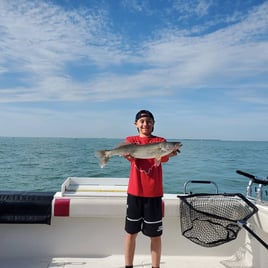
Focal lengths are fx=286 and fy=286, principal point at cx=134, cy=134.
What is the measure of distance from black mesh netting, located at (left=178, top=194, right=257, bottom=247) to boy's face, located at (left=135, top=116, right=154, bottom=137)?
849mm

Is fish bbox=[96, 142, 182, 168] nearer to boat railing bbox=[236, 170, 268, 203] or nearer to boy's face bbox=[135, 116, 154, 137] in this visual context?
boy's face bbox=[135, 116, 154, 137]

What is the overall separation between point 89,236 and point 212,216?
1544 mm

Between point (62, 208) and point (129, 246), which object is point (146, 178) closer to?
point (129, 246)

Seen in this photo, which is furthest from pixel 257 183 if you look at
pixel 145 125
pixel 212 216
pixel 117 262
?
pixel 117 262

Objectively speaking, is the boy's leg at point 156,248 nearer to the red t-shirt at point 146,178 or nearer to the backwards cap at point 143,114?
the red t-shirt at point 146,178

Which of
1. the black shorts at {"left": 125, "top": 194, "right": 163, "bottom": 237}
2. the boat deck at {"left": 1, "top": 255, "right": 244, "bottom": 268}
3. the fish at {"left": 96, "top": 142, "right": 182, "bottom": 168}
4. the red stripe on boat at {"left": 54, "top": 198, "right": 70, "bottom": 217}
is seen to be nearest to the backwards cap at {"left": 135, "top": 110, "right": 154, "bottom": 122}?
the fish at {"left": 96, "top": 142, "right": 182, "bottom": 168}

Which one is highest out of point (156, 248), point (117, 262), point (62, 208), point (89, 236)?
point (62, 208)

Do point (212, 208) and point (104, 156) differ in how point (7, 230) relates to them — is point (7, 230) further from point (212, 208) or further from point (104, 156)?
point (212, 208)

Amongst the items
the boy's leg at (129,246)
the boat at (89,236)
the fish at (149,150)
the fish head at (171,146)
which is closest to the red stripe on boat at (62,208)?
the boat at (89,236)

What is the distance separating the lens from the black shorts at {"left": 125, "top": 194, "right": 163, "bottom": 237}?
2.72 metres

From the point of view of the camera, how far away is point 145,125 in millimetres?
2848

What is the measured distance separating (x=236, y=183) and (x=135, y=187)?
911cm

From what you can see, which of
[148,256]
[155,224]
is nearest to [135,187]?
[155,224]

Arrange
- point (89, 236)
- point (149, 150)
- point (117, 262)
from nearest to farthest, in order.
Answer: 1. point (149, 150)
2. point (117, 262)
3. point (89, 236)
